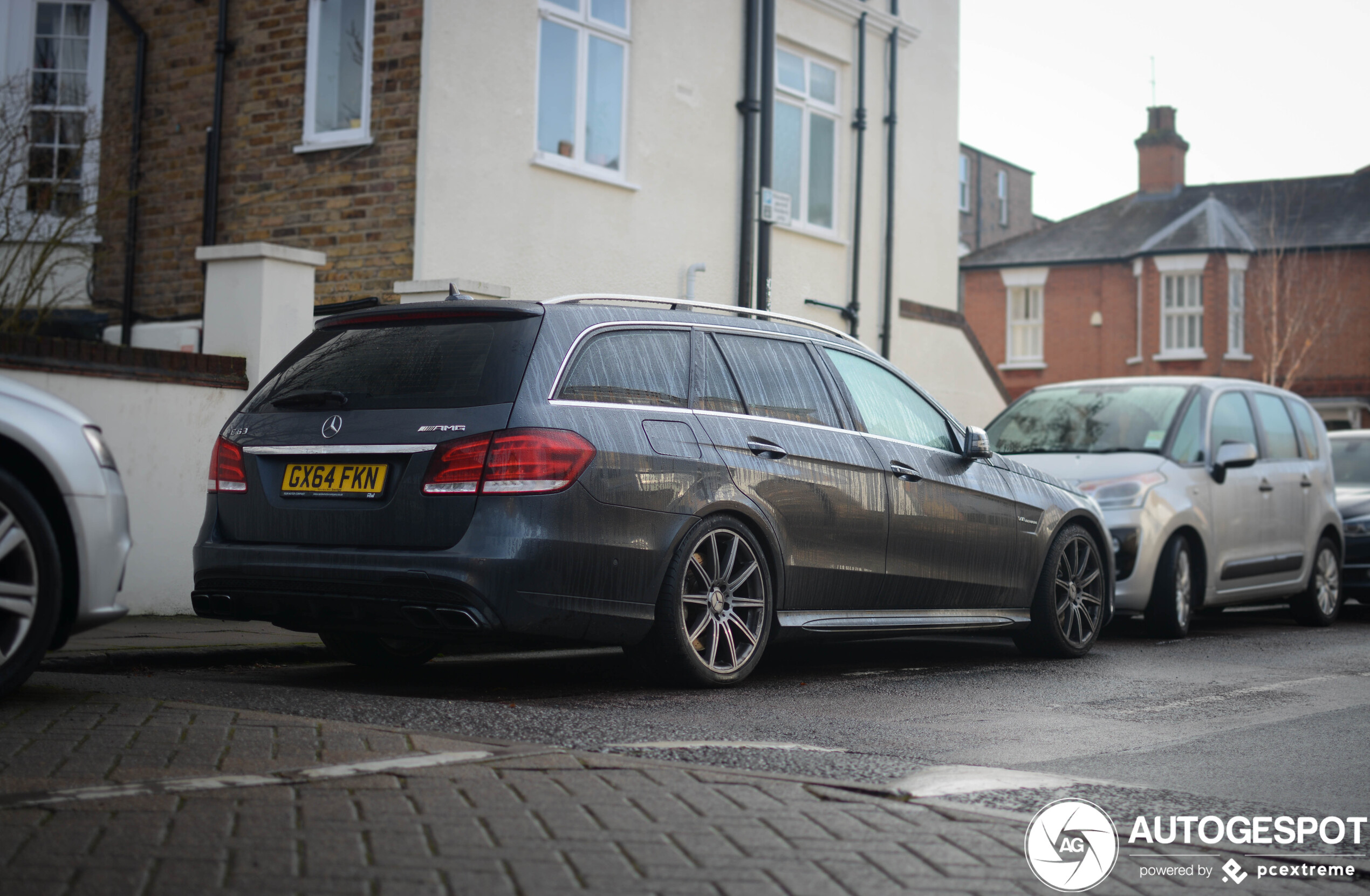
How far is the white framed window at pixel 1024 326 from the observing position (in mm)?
42812

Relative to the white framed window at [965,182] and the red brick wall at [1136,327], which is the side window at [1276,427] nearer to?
the red brick wall at [1136,327]

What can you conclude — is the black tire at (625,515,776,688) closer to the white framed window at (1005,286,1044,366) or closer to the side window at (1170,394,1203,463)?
the side window at (1170,394,1203,463)

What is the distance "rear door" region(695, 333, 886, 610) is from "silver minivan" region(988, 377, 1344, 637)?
2.96 metres

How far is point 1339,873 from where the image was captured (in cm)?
371

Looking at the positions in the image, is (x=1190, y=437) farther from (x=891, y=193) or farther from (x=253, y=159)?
(x=253, y=159)

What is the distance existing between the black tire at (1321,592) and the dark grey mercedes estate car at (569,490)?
568 cm

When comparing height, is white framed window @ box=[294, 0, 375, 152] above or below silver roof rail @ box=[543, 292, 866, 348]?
above

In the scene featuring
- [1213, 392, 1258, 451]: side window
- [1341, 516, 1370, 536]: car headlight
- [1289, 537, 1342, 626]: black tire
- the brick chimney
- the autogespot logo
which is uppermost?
the brick chimney

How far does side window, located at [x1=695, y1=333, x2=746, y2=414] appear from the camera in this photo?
262 inches

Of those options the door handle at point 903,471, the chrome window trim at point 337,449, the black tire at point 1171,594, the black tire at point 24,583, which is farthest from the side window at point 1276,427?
the black tire at point 24,583

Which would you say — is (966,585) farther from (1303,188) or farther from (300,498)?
(1303,188)

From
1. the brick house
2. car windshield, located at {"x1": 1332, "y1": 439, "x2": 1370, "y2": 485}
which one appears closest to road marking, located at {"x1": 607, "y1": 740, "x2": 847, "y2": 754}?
car windshield, located at {"x1": 1332, "y1": 439, "x2": 1370, "y2": 485}

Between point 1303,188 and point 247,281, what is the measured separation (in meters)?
38.1

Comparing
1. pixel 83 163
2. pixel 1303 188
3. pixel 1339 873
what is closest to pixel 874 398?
pixel 1339 873
